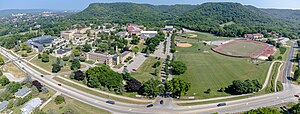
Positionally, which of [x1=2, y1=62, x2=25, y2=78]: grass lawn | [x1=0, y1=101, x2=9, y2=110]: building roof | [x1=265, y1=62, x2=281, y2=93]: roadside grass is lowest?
[x1=2, y1=62, x2=25, y2=78]: grass lawn

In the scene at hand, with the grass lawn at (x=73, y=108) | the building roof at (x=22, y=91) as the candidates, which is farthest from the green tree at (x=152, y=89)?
the building roof at (x=22, y=91)

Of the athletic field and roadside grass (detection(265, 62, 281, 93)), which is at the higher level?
the athletic field

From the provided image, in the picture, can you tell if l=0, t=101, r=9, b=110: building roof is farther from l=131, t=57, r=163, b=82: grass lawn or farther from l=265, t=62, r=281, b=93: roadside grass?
l=265, t=62, r=281, b=93: roadside grass

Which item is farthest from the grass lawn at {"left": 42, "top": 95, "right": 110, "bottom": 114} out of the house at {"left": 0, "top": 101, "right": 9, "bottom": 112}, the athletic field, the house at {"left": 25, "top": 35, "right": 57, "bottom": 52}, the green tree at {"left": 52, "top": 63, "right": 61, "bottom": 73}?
the athletic field

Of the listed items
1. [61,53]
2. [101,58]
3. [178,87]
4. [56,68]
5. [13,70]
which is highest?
[178,87]

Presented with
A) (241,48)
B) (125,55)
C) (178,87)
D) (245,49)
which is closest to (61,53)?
(125,55)

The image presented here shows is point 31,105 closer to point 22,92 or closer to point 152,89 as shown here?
point 22,92
